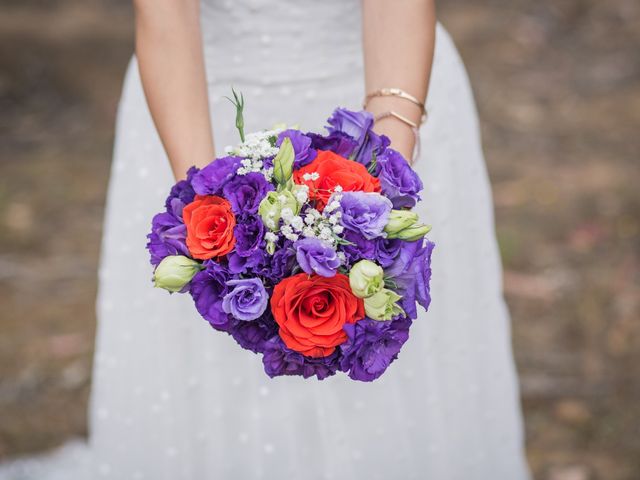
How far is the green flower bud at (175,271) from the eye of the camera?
1.38 meters

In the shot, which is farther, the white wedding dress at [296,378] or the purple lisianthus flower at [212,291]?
the white wedding dress at [296,378]

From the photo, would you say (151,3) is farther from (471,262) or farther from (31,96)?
(31,96)

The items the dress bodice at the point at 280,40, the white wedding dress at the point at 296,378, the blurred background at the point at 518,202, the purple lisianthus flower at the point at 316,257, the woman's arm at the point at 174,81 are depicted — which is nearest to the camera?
the purple lisianthus flower at the point at 316,257

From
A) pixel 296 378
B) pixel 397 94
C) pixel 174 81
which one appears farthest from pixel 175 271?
pixel 296 378

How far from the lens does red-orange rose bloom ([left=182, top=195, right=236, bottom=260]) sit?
1.35 m

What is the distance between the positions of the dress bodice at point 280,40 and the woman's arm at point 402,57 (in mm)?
282

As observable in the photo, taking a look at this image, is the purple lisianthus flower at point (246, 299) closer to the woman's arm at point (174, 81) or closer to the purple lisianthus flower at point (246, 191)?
the purple lisianthus flower at point (246, 191)

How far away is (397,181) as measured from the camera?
4.62ft

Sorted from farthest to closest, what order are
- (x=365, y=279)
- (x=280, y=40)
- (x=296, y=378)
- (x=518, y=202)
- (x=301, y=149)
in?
(x=518, y=202) < (x=296, y=378) < (x=280, y=40) < (x=301, y=149) < (x=365, y=279)

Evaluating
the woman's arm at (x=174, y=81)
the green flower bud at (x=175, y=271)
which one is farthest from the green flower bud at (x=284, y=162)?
the woman's arm at (x=174, y=81)

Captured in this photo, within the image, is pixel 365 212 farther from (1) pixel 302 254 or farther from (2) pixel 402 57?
(2) pixel 402 57

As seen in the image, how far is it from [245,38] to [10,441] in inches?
80.5

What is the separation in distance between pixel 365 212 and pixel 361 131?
0.62 ft

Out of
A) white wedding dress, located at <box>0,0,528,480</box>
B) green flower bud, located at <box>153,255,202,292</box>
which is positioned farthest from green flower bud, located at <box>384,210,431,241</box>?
white wedding dress, located at <box>0,0,528,480</box>
